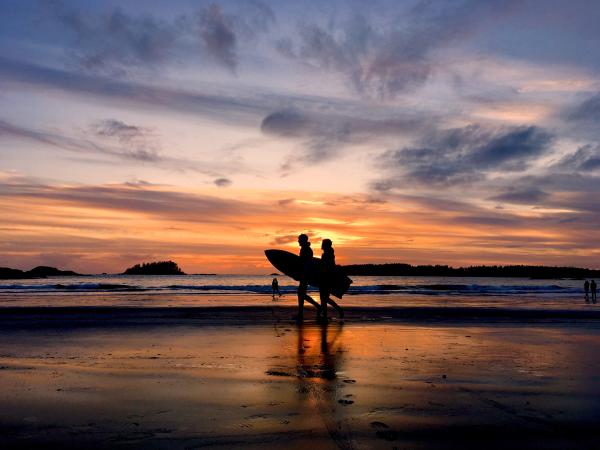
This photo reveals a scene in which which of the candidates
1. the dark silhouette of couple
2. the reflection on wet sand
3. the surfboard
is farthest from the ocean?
the reflection on wet sand

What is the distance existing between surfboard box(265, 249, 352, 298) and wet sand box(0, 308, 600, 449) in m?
3.88

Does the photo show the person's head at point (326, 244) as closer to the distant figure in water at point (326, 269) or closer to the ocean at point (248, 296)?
the distant figure in water at point (326, 269)

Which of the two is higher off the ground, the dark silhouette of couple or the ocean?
the dark silhouette of couple

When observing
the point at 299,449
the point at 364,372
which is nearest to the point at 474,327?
the point at 364,372

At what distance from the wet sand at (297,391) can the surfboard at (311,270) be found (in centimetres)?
388

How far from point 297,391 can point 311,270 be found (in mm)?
9600

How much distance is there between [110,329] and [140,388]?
7.88 metres

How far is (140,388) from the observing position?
252 inches

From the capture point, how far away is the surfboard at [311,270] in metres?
15.9

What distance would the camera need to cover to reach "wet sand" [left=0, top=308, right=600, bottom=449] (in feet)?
14.7

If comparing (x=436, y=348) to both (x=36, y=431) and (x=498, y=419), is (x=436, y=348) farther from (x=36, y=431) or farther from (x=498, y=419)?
(x=36, y=431)

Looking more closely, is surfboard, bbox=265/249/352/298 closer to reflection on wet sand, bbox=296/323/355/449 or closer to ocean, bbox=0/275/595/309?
reflection on wet sand, bbox=296/323/355/449

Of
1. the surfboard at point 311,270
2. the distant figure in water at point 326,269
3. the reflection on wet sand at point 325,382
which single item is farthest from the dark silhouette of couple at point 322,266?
the reflection on wet sand at point 325,382

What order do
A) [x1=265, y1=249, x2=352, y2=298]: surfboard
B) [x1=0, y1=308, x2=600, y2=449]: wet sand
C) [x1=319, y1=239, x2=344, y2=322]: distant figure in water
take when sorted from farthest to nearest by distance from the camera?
1. [x1=265, y1=249, x2=352, y2=298]: surfboard
2. [x1=319, y1=239, x2=344, y2=322]: distant figure in water
3. [x1=0, y1=308, x2=600, y2=449]: wet sand
